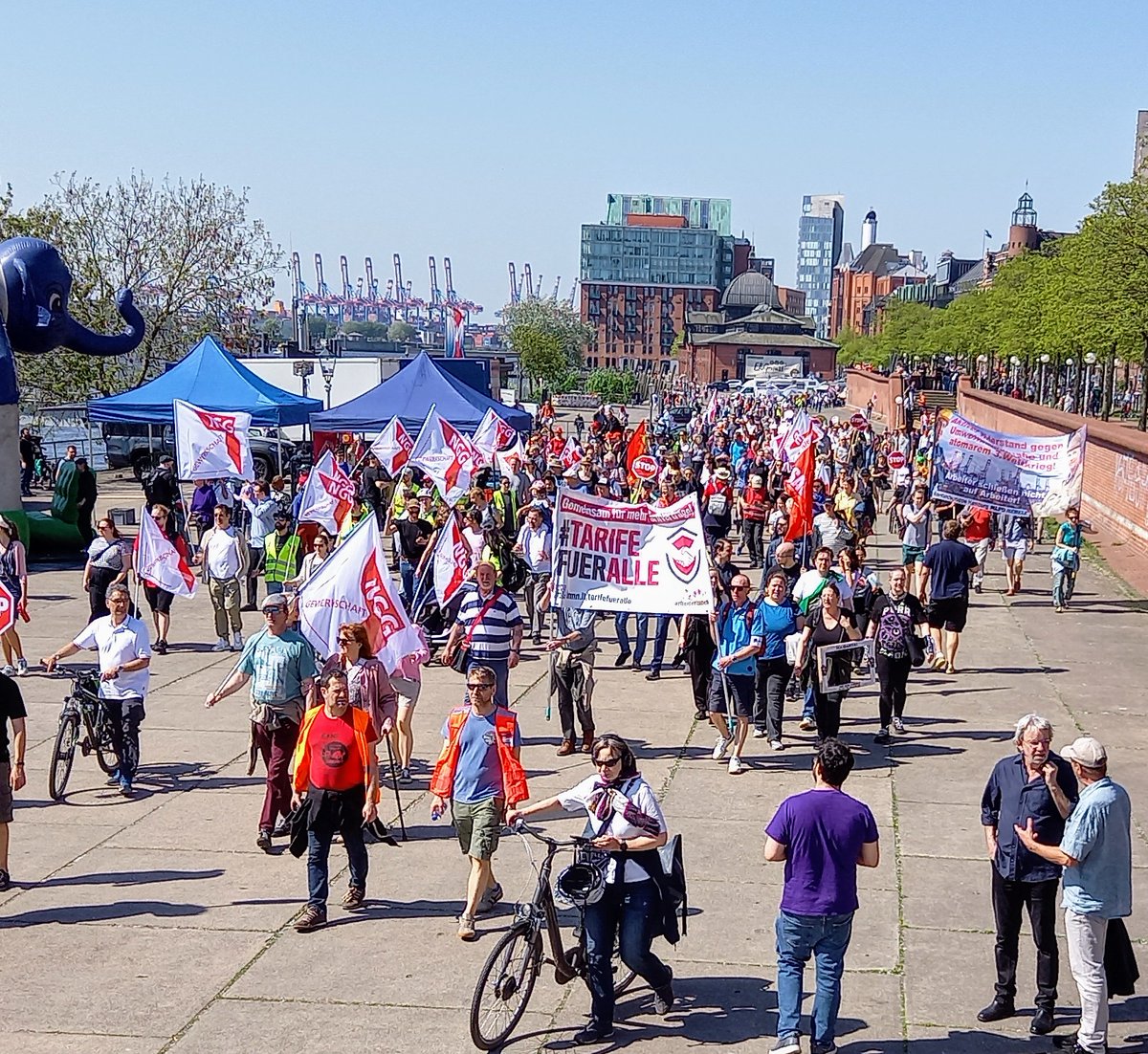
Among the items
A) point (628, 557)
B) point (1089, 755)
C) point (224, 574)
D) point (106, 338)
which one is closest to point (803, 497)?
point (628, 557)

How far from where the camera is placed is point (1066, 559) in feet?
63.3

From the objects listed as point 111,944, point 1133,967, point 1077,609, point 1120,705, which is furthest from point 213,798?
point 1077,609

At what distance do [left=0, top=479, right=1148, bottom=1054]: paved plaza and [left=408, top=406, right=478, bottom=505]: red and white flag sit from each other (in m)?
8.91

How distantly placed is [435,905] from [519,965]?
1.91 m

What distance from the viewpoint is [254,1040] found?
6871 mm

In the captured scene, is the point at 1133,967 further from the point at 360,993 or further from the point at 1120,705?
the point at 1120,705

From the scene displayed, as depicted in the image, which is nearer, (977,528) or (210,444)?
(977,528)

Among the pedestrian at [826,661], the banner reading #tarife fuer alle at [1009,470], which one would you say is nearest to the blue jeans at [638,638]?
the pedestrian at [826,661]

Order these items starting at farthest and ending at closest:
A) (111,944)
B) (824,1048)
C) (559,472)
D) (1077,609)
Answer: (559,472)
(1077,609)
(111,944)
(824,1048)

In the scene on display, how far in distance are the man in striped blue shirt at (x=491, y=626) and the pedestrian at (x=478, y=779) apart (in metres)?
2.96

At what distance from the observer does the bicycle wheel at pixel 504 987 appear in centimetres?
657

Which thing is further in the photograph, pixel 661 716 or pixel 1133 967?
pixel 661 716

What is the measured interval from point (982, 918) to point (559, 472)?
1882 cm

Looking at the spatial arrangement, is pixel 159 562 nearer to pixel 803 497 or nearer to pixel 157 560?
pixel 157 560
